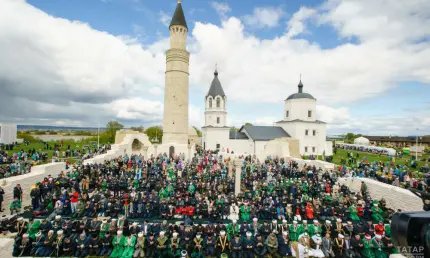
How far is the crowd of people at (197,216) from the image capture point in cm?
847

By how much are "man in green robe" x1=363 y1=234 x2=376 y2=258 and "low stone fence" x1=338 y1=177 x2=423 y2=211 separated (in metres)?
5.63

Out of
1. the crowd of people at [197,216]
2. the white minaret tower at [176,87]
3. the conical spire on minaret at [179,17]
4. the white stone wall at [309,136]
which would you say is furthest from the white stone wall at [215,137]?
the crowd of people at [197,216]

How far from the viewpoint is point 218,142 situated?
3869cm

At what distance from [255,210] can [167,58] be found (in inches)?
972

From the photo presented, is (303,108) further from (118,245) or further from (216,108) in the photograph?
(118,245)

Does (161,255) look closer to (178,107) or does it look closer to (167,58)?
(178,107)

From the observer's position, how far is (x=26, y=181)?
43.2 ft

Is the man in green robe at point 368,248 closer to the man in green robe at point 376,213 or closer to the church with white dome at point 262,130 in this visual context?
the man in green robe at point 376,213

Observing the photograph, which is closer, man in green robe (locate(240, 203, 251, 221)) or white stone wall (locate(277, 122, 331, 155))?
man in green robe (locate(240, 203, 251, 221))

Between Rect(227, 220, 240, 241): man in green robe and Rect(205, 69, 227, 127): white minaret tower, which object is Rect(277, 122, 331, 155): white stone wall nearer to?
Rect(205, 69, 227, 127): white minaret tower

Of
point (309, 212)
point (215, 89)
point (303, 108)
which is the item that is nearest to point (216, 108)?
point (215, 89)

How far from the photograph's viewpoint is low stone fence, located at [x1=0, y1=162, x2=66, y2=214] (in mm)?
12055

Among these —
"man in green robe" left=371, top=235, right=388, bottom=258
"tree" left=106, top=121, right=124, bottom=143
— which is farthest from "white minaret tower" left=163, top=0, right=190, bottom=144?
"tree" left=106, top=121, right=124, bottom=143

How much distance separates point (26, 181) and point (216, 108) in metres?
28.8
